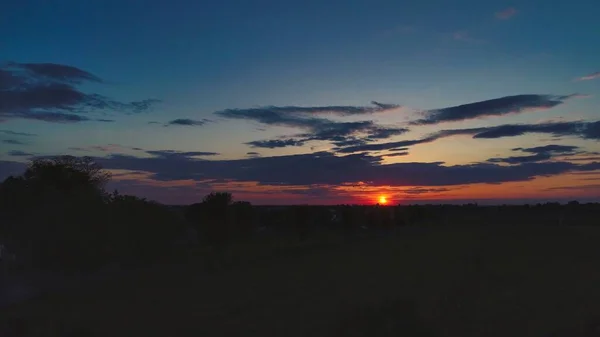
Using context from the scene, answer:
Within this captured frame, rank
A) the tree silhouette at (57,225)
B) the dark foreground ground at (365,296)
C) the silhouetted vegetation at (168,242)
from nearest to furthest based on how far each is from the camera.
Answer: the dark foreground ground at (365,296)
the silhouetted vegetation at (168,242)
the tree silhouette at (57,225)

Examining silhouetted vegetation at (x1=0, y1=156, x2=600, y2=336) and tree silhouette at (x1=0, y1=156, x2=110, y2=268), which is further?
tree silhouette at (x1=0, y1=156, x2=110, y2=268)

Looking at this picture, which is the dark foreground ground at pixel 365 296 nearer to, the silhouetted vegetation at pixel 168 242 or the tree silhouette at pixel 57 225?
the silhouetted vegetation at pixel 168 242

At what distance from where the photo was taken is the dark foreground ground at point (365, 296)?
2325cm

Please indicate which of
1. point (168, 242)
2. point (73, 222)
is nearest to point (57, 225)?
point (73, 222)

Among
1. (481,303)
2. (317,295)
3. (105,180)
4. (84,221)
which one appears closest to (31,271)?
(84,221)

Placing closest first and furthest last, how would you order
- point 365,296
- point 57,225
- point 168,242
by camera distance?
point 365,296
point 57,225
point 168,242

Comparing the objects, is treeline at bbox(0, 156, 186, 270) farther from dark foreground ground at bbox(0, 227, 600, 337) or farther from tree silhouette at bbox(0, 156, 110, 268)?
dark foreground ground at bbox(0, 227, 600, 337)

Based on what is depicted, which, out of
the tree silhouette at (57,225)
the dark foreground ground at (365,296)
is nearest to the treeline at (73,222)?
the tree silhouette at (57,225)

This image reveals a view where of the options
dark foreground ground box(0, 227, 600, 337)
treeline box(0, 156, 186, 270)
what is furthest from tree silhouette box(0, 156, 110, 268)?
dark foreground ground box(0, 227, 600, 337)

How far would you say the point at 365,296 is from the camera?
1238 inches

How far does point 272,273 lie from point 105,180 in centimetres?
3016

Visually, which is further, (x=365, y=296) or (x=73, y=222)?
(x=73, y=222)

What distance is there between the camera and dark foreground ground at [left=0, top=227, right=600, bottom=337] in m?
23.2

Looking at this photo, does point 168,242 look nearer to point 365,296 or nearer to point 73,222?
point 73,222
